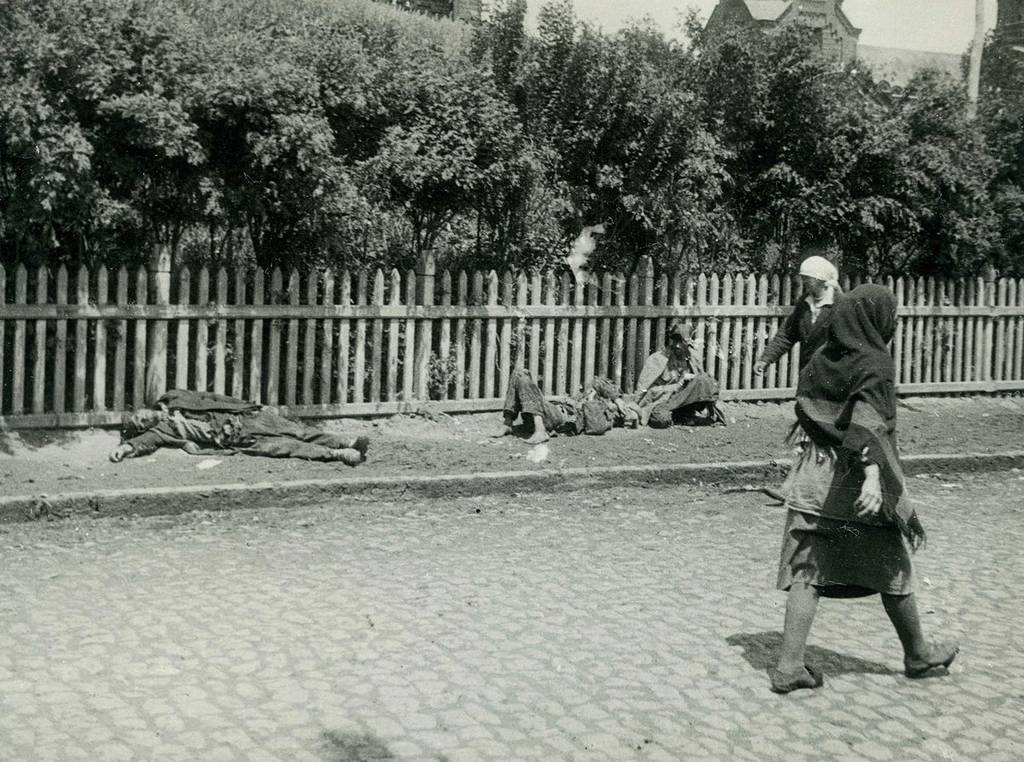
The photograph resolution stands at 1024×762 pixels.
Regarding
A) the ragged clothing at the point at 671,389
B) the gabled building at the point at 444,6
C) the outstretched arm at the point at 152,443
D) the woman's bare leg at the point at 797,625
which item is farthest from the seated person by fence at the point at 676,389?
the gabled building at the point at 444,6

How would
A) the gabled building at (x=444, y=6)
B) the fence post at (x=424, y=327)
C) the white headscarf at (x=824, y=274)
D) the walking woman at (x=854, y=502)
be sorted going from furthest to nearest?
the gabled building at (x=444, y=6) < the fence post at (x=424, y=327) < the white headscarf at (x=824, y=274) < the walking woman at (x=854, y=502)

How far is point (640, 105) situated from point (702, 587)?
7.64 meters

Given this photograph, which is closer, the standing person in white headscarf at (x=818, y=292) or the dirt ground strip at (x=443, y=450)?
the standing person in white headscarf at (x=818, y=292)

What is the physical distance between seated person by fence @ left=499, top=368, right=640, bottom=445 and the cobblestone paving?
3000 millimetres

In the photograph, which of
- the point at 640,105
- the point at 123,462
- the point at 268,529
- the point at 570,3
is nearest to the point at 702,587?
the point at 268,529

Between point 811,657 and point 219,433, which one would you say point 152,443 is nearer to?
point 219,433

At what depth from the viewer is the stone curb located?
26.9ft

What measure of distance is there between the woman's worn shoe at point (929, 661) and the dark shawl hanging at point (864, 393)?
18.8 inches

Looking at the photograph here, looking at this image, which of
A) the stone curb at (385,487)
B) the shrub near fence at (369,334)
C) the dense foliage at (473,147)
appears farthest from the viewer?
the shrub near fence at (369,334)

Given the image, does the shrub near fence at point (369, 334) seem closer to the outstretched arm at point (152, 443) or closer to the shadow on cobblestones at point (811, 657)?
the outstretched arm at point (152, 443)

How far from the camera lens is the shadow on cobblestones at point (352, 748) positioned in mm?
4199

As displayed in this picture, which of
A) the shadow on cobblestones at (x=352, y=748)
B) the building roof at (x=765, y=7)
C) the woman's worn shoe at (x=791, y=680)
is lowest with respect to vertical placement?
the shadow on cobblestones at (x=352, y=748)

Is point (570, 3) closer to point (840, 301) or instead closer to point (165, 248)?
point (165, 248)

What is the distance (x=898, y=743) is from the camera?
4.52 meters
